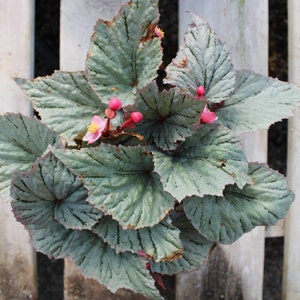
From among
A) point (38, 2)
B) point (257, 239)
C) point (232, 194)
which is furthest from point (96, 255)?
point (38, 2)

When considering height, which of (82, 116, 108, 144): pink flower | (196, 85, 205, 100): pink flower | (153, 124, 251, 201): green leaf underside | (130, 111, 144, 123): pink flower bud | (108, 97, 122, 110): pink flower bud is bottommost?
(153, 124, 251, 201): green leaf underside

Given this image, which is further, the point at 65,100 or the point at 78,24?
the point at 78,24

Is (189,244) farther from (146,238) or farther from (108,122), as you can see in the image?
(108,122)

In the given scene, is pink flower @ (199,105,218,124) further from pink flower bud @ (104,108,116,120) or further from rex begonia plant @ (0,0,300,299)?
pink flower bud @ (104,108,116,120)

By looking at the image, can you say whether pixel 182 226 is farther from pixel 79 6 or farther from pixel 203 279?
pixel 79 6

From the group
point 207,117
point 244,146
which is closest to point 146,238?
point 207,117

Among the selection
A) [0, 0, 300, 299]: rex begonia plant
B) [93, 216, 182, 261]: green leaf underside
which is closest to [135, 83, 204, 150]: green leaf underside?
[0, 0, 300, 299]: rex begonia plant

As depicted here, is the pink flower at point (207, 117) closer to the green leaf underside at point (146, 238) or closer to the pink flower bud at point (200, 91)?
the pink flower bud at point (200, 91)
